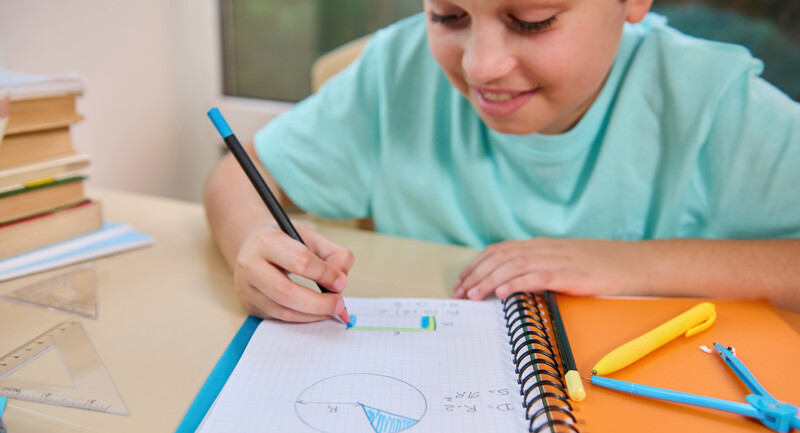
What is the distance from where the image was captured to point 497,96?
2.10 feet

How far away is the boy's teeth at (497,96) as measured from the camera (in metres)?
0.63

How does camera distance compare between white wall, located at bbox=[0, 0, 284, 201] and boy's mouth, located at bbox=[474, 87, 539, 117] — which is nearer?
boy's mouth, located at bbox=[474, 87, 539, 117]

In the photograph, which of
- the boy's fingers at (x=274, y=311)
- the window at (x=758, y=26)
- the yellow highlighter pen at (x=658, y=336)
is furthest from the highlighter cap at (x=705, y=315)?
the window at (x=758, y=26)

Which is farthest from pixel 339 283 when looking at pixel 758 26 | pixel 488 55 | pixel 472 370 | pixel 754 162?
pixel 758 26

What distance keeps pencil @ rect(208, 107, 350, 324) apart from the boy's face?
22 centimetres

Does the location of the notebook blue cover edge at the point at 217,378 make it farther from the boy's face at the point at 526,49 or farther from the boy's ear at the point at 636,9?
the boy's ear at the point at 636,9

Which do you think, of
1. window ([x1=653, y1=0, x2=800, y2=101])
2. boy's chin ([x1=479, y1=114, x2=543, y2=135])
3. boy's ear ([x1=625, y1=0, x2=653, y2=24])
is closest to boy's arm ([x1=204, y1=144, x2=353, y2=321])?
boy's chin ([x1=479, y1=114, x2=543, y2=135])

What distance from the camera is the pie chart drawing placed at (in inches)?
15.3

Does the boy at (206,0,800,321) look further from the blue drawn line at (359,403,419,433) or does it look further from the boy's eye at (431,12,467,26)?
the blue drawn line at (359,403,419,433)

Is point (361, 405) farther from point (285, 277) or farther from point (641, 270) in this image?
point (641, 270)

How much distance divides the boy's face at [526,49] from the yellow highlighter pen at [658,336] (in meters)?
0.25

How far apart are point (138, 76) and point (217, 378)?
3.52 feet

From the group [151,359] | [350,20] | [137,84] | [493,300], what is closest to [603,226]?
[493,300]

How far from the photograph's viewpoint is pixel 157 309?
0.56 m
